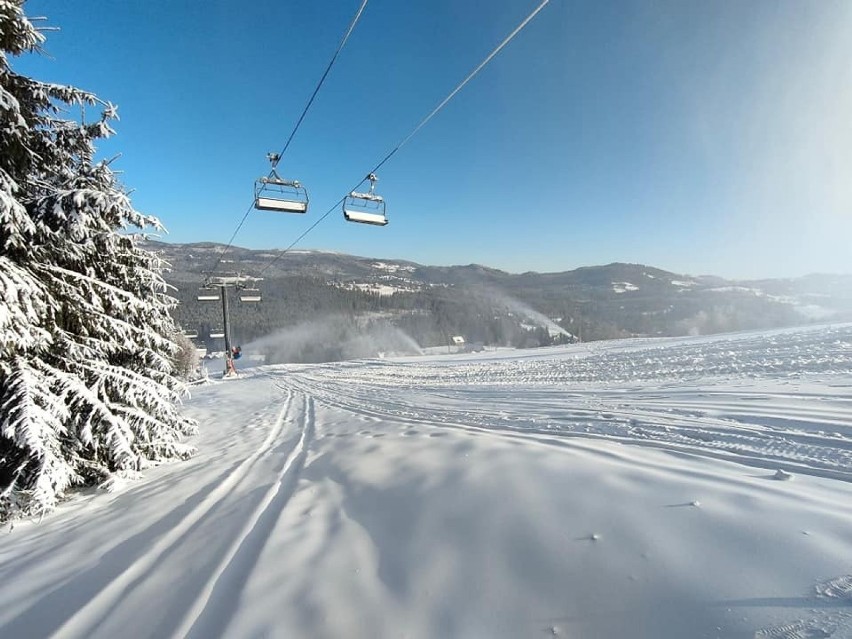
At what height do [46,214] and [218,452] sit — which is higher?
[46,214]

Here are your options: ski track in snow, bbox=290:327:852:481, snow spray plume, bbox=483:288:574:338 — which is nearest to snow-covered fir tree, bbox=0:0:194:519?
ski track in snow, bbox=290:327:852:481

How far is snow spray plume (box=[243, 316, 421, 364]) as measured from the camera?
6981 centimetres

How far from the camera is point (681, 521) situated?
2.55m

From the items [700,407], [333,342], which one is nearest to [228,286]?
[700,407]

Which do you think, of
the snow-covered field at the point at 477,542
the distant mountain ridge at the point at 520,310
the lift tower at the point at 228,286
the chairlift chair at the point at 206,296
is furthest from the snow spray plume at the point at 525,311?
the snow-covered field at the point at 477,542

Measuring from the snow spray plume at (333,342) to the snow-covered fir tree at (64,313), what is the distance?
193 ft

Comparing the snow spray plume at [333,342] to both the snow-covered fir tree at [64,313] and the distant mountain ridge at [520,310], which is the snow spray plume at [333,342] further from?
the snow-covered fir tree at [64,313]

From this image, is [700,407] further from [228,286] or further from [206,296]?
[228,286]

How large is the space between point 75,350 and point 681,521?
6.56 m

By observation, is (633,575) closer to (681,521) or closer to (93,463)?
(681,521)

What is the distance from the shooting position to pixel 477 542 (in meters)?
2.65

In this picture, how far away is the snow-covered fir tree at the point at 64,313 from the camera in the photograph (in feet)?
12.9

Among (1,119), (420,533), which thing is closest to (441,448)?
(420,533)

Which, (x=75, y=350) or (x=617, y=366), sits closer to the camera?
(x=75, y=350)
